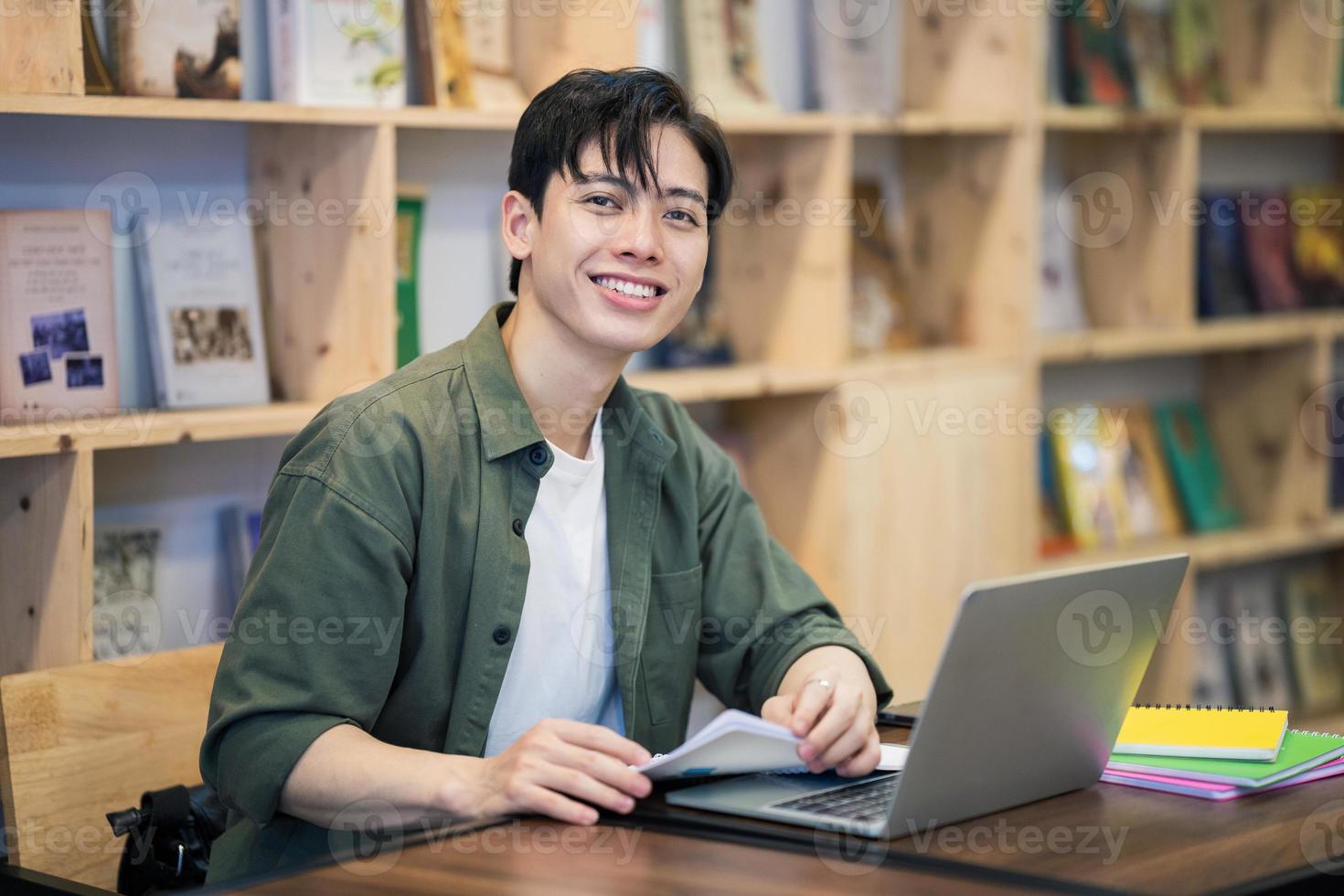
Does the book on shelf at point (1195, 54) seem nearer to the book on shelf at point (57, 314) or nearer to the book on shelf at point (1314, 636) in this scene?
the book on shelf at point (1314, 636)

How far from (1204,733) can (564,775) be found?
0.66 metres

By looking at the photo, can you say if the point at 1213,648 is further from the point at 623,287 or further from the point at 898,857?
the point at 898,857

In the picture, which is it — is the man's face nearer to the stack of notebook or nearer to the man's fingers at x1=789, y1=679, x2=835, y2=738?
the man's fingers at x1=789, y1=679, x2=835, y2=738

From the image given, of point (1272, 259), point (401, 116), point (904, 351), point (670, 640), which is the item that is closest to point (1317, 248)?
point (1272, 259)

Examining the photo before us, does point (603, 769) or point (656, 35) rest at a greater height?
point (656, 35)

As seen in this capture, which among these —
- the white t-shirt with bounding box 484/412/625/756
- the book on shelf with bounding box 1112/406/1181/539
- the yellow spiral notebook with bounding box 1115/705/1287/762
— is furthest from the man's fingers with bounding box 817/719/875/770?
the book on shelf with bounding box 1112/406/1181/539

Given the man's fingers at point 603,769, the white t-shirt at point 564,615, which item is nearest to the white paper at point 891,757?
the man's fingers at point 603,769

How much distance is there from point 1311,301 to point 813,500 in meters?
1.67

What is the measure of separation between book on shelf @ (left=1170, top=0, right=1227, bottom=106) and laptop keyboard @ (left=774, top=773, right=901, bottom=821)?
266 cm

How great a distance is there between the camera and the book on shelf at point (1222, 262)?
385 cm

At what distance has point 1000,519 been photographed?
3338 mm

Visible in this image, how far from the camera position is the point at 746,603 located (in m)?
2.02

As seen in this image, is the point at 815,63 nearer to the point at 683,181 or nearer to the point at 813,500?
the point at 813,500

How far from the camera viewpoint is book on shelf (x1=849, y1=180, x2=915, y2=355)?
3387 millimetres
